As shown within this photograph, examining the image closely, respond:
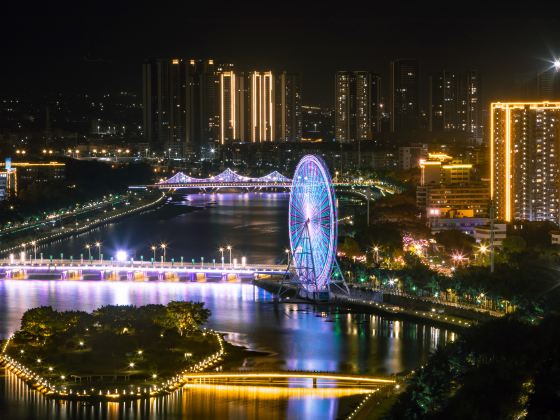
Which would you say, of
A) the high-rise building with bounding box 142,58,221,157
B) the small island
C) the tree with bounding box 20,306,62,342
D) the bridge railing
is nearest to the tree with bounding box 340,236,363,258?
the bridge railing

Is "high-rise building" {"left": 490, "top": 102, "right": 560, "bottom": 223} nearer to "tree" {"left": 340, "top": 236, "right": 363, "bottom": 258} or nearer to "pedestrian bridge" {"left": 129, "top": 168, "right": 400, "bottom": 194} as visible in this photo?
"tree" {"left": 340, "top": 236, "right": 363, "bottom": 258}

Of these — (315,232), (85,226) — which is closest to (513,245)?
(315,232)

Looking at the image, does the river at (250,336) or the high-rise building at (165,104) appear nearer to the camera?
the river at (250,336)

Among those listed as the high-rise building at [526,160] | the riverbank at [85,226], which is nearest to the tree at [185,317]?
the riverbank at [85,226]

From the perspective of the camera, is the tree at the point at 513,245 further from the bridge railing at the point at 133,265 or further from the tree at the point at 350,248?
the bridge railing at the point at 133,265

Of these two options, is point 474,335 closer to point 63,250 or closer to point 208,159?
point 63,250

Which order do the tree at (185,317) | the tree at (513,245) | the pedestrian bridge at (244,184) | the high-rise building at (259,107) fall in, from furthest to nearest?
the high-rise building at (259,107)
the pedestrian bridge at (244,184)
the tree at (513,245)
the tree at (185,317)

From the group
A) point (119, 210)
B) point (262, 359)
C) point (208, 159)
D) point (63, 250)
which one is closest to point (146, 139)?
point (208, 159)

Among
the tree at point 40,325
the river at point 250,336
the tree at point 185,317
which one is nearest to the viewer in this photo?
the river at point 250,336
